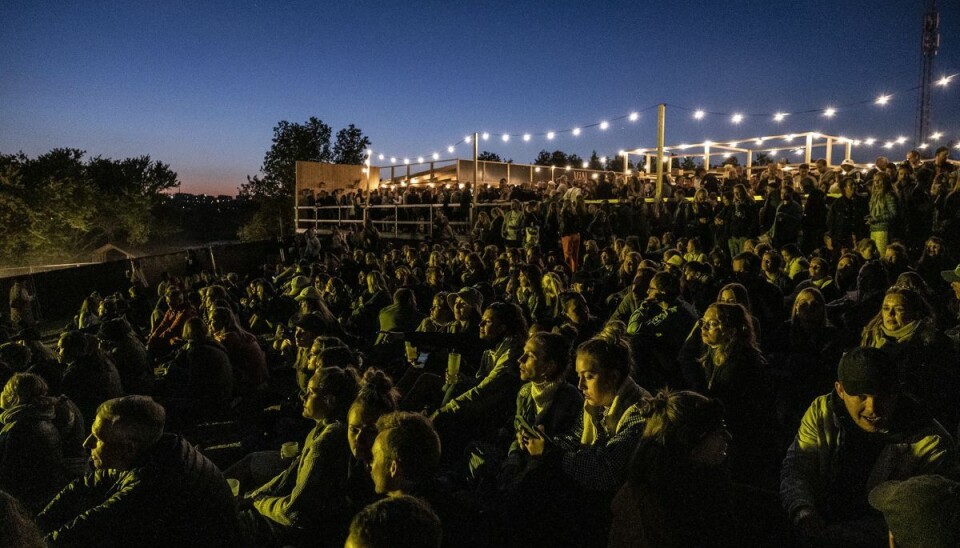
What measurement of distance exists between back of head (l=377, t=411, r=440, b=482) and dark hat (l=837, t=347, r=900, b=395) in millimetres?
1806

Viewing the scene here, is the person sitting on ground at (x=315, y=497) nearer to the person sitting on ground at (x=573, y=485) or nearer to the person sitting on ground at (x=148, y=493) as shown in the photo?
the person sitting on ground at (x=148, y=493)

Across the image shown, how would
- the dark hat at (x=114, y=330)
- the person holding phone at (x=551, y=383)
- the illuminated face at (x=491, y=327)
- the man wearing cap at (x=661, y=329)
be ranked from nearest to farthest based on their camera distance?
the person holding phone at (x=551, y=383) < the illuminated face at (x=491, y=327) < the man wearing cap at (x=661, y=329) < the dark hat at (x=114, y=330)

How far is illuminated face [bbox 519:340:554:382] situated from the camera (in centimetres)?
338

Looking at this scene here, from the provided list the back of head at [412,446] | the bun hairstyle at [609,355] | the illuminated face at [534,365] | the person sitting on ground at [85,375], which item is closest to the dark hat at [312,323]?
the person sitting on ground at [85,375]

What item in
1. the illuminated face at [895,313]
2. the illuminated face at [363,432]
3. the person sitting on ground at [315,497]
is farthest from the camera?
the illuminated face at [895,313]

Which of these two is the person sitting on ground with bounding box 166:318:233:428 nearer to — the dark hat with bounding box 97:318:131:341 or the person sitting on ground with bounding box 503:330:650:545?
the dark hat with bounding box 97:318:131:341

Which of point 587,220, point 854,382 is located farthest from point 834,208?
point 854,382

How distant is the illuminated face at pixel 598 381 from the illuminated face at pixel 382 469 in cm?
121

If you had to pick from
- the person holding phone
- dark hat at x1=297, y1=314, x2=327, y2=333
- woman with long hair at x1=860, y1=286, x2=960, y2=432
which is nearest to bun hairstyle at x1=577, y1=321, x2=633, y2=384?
the person holding phone

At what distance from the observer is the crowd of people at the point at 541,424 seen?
2.13 metres

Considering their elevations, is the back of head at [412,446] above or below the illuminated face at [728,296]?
below

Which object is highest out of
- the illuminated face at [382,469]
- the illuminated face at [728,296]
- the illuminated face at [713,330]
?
the illuminated face at [728,296]

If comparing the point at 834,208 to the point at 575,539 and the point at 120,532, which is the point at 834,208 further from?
the point at 120,532

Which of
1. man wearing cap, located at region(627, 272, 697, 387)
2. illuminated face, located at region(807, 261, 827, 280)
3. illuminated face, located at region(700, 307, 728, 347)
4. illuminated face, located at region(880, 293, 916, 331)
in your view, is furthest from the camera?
illuminated face, located at region(807, 261, 827, 280)
